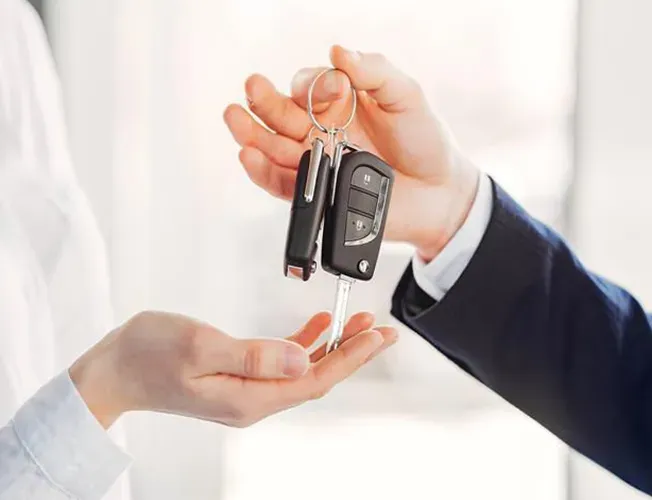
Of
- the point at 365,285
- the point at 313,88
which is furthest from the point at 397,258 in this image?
the point at 313,88

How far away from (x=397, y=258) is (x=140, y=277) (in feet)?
0.89

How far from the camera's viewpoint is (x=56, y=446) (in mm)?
498

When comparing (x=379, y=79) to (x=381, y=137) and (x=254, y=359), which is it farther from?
(x=254, y=359)

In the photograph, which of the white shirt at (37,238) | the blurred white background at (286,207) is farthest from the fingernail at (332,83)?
the blurred white background at (286,207)

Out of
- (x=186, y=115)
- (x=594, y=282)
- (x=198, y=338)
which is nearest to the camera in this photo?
(x=198, y=338)

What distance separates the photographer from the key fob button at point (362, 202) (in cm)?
53

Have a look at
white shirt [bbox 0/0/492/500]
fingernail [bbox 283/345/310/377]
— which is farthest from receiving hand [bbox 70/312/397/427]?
white shirt [bbox 0/0/492/500]

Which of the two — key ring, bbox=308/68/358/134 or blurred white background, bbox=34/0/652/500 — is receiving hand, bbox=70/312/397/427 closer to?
key ring, bbox=308/68/358/134

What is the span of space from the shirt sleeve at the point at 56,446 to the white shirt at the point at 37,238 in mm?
85

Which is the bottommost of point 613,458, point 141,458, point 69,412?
point 141,458

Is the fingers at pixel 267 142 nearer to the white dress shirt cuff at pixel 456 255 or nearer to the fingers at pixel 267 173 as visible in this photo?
the fingers at pixel 267 173

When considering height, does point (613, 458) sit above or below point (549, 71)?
below

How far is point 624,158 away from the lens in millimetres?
948

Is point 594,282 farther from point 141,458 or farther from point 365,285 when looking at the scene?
point 141,458
